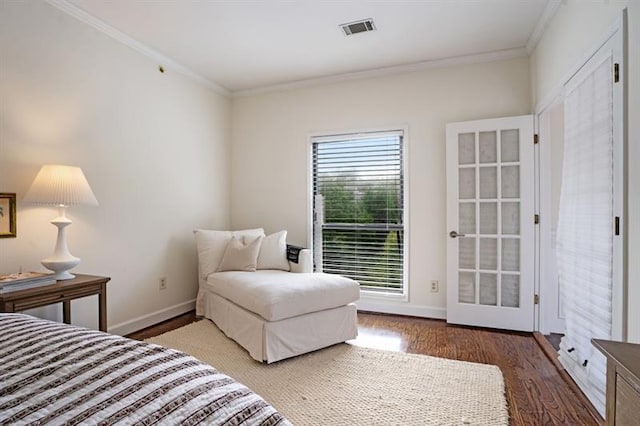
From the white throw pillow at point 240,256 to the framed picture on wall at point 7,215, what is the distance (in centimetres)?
156

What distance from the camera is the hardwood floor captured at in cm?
189

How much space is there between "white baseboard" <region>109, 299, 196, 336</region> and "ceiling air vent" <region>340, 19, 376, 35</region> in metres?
3.02

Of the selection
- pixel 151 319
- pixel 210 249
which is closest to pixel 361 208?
pixel 210 249

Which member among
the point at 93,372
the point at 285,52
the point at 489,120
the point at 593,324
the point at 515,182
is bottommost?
the point at 593,324

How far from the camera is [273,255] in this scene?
3.46m

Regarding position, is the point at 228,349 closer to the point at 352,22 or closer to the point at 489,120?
the point at 352,22

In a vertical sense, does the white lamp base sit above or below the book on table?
above

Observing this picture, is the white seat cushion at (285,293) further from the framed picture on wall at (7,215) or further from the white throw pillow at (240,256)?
the framed picture on wall at (7,215)

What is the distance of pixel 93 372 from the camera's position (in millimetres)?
846

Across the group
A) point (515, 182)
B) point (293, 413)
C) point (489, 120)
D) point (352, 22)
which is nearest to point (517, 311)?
point (515, 182)

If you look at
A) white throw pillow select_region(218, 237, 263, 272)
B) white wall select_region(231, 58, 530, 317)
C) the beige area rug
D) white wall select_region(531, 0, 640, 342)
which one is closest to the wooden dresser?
white wall select_region(531, 0, 640, 342)

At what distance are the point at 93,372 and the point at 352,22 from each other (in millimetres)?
2823

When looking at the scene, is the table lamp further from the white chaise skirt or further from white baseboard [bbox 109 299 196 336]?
the white chaise skirt

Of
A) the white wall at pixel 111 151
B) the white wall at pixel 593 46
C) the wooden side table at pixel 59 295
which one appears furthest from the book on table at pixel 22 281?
the white wall at pixel 593 46
